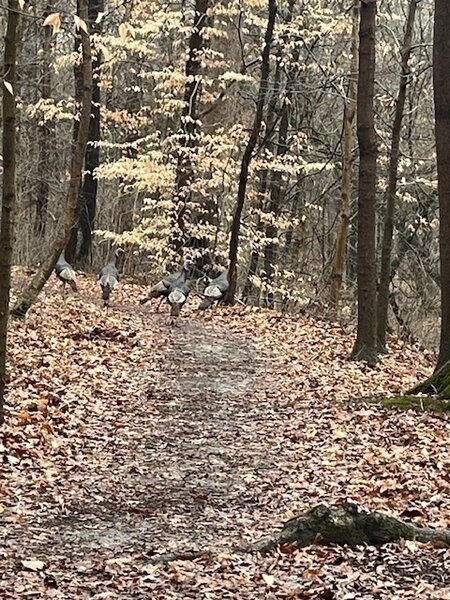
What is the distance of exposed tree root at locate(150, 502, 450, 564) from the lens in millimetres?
6457

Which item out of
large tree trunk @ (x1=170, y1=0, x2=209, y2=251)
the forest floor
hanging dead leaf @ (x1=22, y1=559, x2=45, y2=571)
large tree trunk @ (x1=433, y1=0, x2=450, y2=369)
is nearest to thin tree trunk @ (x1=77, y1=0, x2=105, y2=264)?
large tree trunk @ (x1=170, y1=0, x2=209, y2=251)

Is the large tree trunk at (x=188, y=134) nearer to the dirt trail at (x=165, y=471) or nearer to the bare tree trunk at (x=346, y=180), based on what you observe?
the bare tree trunk at (x=346, y=180)

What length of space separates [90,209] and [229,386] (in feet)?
47.7

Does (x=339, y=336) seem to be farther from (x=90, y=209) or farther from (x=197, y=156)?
(x=90, y=209)

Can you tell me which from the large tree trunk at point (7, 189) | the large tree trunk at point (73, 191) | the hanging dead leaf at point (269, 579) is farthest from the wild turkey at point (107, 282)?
the hanging dead leaf at point (269, 579)

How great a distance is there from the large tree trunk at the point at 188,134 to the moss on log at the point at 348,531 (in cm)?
1633

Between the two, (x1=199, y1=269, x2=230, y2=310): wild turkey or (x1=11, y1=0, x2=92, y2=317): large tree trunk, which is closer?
(x1=11, y1=0, x2=92, y2=317): large tree trunk

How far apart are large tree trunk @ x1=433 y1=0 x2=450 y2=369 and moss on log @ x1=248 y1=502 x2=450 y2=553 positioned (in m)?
5.57

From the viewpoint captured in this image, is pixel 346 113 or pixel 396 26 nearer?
pixel 346 113

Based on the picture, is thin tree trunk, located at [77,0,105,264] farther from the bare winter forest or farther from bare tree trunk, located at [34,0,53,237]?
bare tree trunk, located at [34,0,53,237]

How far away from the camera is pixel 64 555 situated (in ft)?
22.0

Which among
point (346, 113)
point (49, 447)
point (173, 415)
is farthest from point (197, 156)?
point (49, 447)

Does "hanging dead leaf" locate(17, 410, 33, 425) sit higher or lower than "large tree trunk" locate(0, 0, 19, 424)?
lower

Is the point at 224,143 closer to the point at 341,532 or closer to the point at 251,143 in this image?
the point at 251,143
